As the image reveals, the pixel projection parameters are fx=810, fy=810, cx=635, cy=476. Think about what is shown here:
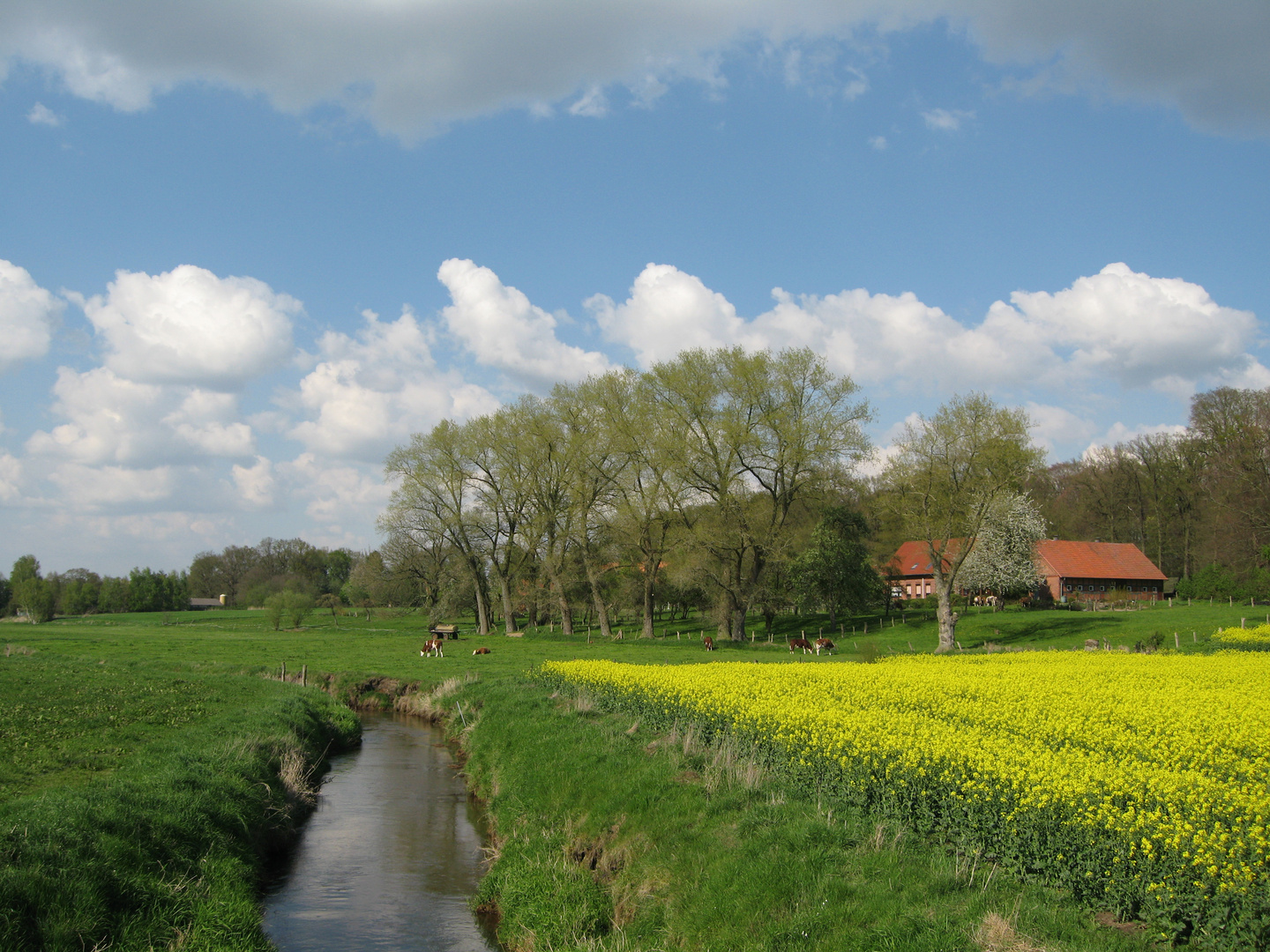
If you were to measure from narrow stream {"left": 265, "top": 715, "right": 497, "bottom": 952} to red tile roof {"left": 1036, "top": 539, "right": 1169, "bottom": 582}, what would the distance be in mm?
64897

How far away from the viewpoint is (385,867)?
1412 cm

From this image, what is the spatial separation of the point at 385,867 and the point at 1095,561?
244 ft

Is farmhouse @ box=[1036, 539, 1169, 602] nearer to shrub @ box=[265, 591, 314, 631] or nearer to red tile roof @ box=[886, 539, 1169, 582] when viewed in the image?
red tile roof @ box=[886, 539, 1169, 582]

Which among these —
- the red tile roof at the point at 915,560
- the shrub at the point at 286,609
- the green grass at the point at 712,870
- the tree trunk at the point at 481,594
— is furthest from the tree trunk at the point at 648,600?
the green grass at the point at 712,870

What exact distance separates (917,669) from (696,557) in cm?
2398

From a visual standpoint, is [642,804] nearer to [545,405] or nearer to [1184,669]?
[1184,669]

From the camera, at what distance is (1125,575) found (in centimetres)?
7244

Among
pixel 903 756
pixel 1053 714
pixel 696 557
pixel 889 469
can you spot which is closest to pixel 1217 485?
pixel 889 469

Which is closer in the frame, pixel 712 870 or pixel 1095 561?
pixel 712 870

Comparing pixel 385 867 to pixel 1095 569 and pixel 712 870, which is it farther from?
pixel 1095 569

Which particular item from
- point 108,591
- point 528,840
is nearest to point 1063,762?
point 528,840

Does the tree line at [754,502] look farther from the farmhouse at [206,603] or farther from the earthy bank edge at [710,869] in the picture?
the farmhouse at [206,603]

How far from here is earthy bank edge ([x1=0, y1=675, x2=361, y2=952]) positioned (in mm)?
8305

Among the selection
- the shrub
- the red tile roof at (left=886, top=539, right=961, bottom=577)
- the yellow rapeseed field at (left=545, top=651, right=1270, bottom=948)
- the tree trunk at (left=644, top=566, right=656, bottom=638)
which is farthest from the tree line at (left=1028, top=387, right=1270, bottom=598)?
the shrub
